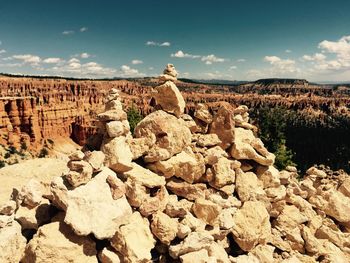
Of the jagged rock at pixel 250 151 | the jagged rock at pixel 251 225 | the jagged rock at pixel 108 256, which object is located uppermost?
the jagged rock at pixel 250 151

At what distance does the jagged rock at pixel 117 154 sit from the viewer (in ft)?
35.6

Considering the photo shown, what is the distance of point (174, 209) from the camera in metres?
10.5

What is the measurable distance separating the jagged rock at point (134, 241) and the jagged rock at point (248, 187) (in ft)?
15.6

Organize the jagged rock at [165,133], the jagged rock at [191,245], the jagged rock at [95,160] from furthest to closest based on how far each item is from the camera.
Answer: the jagged rock at [165,133], the jagged rock at [95,160], the jagged rock at [191,245]

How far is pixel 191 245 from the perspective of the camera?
9289 millimetres

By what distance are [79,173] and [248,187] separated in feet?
23.4

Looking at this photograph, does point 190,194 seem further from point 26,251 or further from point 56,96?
point 56,96

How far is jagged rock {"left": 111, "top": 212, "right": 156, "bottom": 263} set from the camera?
877 cm

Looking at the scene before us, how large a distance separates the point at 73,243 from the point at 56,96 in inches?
4714

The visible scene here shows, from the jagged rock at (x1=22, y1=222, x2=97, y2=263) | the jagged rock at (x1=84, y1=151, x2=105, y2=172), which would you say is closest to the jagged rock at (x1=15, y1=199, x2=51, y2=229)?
the jagged rock at (x1=22, y1=222, x2=97, y2=263)

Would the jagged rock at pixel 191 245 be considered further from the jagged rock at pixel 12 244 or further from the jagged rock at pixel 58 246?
the jagged rock at pixel 12 244

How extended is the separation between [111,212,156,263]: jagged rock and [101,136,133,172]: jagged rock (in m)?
1.85

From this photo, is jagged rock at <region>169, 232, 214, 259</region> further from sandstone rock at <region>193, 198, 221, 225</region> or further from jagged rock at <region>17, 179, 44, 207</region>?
jagged rock at <region>17, 179, 44, 207</region>

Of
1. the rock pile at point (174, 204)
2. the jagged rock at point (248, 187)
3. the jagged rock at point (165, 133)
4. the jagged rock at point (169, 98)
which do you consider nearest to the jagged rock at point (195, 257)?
the rock pile at point (174, 204)
